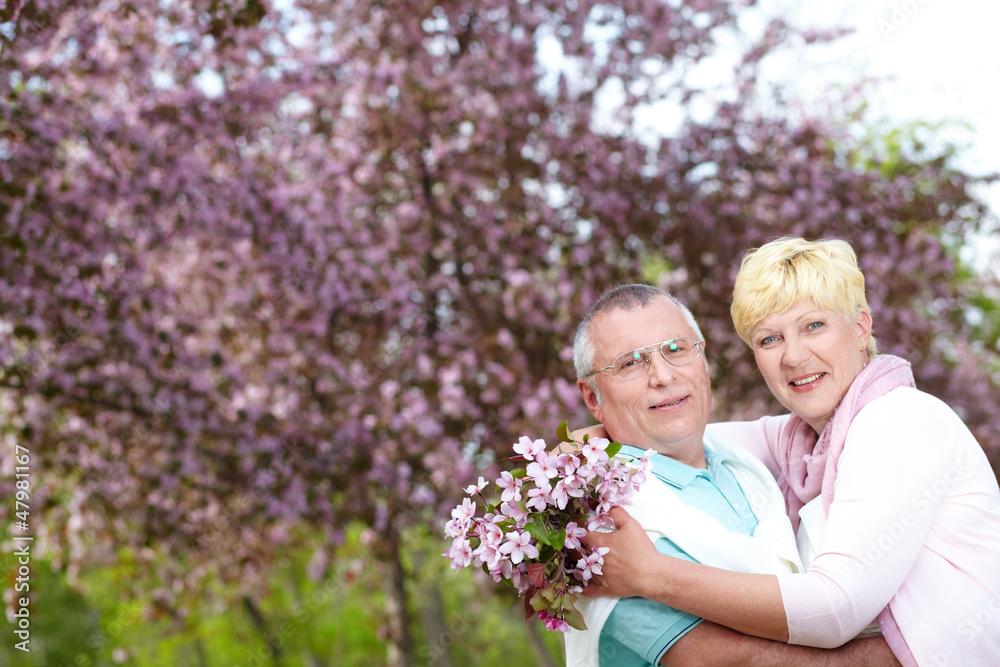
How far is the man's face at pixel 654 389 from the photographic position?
2578 millimetres

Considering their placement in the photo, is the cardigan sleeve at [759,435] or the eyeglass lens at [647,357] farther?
the cardigan sleeve at [759,435]

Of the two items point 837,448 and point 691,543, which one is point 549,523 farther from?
point 837,448

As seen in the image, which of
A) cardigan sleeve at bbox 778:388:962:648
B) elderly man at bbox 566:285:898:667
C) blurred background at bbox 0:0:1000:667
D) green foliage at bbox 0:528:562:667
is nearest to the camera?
cardigan sleeve at bbox 778:388:962:648

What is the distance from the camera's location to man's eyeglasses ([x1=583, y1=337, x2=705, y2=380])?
2.59 meters

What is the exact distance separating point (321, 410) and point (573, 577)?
18.3ft

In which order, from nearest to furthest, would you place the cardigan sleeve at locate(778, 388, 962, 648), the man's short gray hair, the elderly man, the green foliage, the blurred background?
1. the cardigan sleeve at locate(778, 388, 962, 648)
2. the elderly man
3. the man's short gray hair
4. the blurred background
5. the green foliage

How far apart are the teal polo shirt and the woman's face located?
0.35 metres

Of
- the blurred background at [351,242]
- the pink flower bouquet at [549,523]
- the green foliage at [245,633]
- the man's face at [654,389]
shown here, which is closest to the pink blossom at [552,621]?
the pink flower bouquet at [549,523]

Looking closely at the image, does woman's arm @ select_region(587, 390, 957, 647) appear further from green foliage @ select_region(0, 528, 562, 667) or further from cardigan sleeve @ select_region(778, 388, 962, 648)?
green foliage @ select_region(0, 528, 562, 667)

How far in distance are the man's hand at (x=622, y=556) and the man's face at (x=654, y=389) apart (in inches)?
18.5

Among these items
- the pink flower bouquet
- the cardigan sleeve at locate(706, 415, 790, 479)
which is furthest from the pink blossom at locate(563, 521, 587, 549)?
the cardigan sleeve at locate(706, 415, 790, 479)

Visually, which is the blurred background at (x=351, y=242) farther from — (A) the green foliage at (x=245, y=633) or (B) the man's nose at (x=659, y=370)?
(A) the green foliage at (x=245, y=633)

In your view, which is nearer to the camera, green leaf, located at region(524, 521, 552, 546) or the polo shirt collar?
green leaf, located at region(524, 521, 552, 546)

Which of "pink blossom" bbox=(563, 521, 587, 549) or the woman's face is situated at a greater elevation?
the woman's face
